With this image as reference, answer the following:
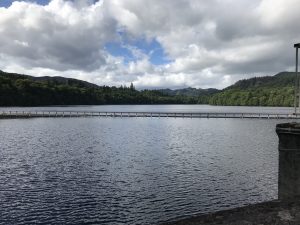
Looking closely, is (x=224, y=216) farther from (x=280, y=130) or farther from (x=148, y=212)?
(x=148, y=212)

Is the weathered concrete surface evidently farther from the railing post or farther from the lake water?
the lake water

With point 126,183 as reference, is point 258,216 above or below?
above

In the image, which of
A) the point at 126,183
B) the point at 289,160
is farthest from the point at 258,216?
the point at 126,183

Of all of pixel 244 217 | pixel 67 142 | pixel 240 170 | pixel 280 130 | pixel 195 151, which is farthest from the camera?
pixel 67 142

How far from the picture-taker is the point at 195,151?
46.2 meters

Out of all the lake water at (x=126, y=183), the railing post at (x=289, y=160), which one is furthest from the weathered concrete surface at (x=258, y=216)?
the lake water at (x=126, y=183)

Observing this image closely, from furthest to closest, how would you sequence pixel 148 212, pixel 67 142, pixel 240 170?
pixel 67 142, pixel 240 170, pixel 148 212

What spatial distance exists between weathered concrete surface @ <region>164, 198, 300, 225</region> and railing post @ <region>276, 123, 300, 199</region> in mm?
3670

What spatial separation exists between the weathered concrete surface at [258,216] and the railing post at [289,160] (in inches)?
144

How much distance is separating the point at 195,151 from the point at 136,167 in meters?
13.8

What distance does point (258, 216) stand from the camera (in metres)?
12.5

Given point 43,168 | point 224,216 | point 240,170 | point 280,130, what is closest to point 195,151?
point 240,170

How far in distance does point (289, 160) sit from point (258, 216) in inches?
236

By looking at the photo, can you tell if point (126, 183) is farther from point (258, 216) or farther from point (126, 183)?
point (258, 216)
